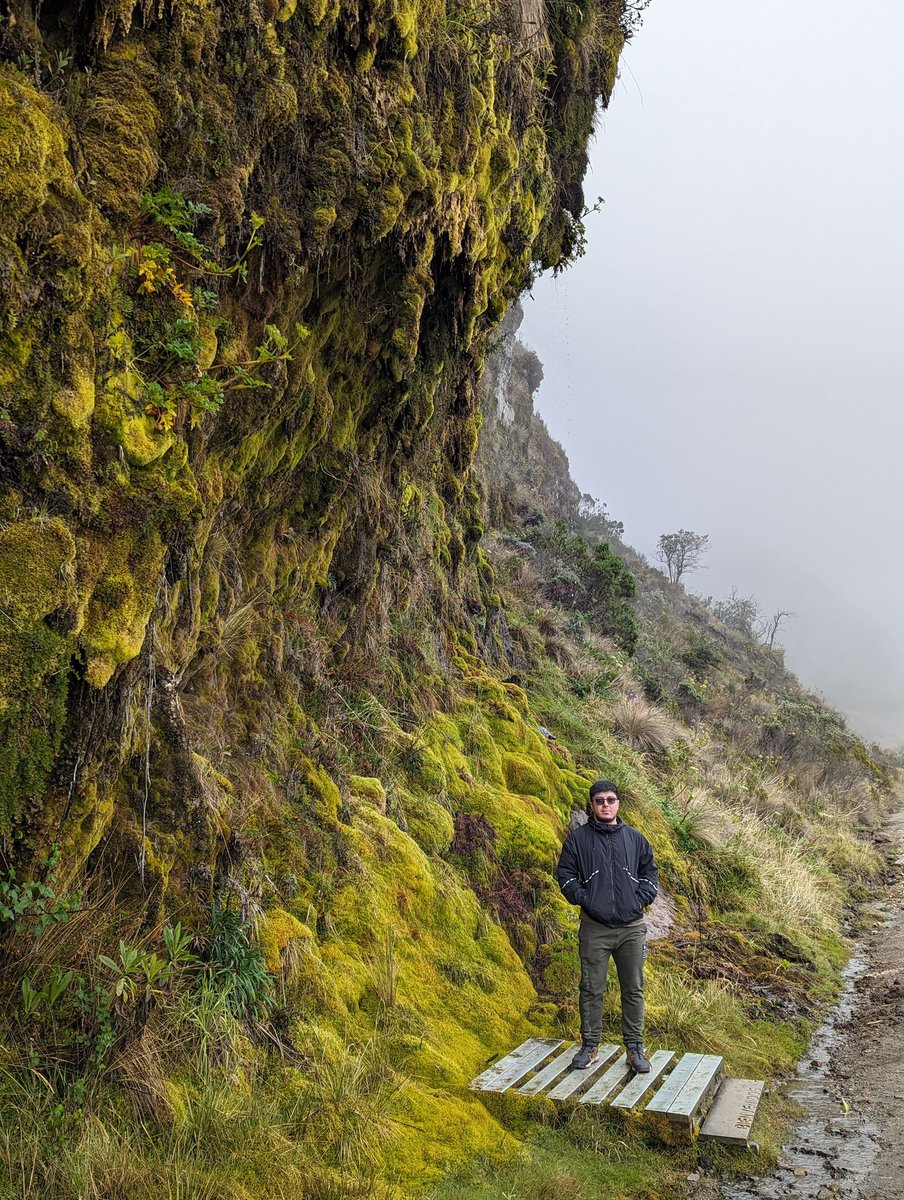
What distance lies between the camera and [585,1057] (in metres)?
5.29

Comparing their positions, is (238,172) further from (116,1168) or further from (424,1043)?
(424,1043)

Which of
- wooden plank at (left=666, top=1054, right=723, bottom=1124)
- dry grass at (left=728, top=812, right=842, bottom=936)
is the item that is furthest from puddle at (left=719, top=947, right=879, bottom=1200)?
dry grass at (left=728, top=812, right=842, bottom=936)

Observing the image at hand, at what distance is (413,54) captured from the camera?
18.5 ft

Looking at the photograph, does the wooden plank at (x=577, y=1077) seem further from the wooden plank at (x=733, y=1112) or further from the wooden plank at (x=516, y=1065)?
the wooden plank at (x=733, y=1112)

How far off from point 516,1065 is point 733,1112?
1300 mm

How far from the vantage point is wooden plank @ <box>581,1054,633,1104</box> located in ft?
15.8

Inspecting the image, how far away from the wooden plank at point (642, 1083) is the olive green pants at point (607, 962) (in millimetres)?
245

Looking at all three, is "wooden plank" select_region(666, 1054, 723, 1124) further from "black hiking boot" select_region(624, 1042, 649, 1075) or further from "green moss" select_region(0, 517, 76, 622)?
"green moss" select_region(0, 517, 76, 622)

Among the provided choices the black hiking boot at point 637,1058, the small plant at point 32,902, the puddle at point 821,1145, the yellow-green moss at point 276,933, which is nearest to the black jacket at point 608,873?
the black hiking boot at point 637,1058

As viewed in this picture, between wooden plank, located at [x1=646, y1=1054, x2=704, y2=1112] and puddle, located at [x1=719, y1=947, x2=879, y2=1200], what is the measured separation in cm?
47

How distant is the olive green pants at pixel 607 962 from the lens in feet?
18.2

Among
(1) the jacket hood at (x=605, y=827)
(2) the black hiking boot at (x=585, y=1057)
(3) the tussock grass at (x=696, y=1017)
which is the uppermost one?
(1) the jacket hood at (x=605, y=827)

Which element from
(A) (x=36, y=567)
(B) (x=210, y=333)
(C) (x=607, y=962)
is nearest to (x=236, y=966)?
(A) (x=36, y=567)

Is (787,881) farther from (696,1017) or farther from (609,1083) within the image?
(609,1083)
